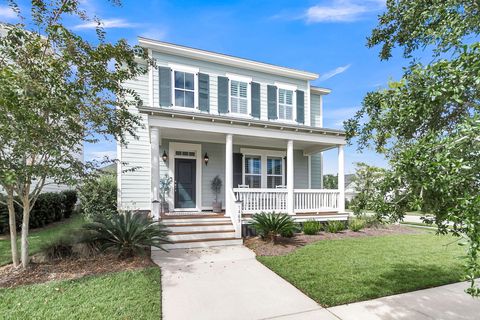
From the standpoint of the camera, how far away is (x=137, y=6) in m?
6.43

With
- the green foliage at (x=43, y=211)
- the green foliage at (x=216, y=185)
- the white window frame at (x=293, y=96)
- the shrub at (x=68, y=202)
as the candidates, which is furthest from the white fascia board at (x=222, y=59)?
the shrub at (x=68, y=202)

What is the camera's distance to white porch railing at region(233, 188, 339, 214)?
8.99 metres

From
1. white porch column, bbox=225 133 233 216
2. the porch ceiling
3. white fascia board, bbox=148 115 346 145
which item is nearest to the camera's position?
white fascia board, bbox=148 115 346 145

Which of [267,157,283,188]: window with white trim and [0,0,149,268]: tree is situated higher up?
[0,0,149,268]: tree

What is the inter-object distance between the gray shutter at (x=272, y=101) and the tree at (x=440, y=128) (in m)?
8.78

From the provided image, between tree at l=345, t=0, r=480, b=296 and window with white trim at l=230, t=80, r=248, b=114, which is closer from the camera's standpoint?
tree at l=345, t=0, r=480, b=296

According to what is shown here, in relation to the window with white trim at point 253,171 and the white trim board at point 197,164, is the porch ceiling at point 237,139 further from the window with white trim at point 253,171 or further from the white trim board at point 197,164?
the window with white trim at point 253,171

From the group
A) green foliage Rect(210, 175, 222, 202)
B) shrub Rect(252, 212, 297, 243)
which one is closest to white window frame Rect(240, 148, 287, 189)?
green foliage Rect(210, 175, 222, 202)

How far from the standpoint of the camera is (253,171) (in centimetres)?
1168

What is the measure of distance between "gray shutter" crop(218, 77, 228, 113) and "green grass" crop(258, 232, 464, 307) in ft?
21.0

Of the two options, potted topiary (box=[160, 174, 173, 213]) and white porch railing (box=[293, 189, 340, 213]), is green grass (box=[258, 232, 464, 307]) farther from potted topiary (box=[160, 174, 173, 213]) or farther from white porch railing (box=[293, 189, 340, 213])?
potted topiary (box=[160, 174, 173, 213])

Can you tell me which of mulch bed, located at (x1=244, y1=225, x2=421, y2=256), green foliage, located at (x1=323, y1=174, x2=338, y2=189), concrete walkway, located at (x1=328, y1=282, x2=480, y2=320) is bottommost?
mulch bed, located at (x1=244, y1=225, x2=421, y2=256)

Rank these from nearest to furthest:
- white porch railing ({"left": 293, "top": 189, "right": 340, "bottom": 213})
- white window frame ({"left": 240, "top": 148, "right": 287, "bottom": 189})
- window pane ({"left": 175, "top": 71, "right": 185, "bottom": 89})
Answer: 1. white porch railing ({"left": 293, "top": 189, "right": 340, "bottom": 213})
2. window pane ({"left": 175, "top": 71, "right": 185, "bottom": 89})
3. white window frame ({"left": 240, "top": 148, "right": 287, "bottom": 189})

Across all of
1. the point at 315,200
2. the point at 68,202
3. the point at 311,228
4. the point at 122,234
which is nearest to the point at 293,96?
the point at 315,200
